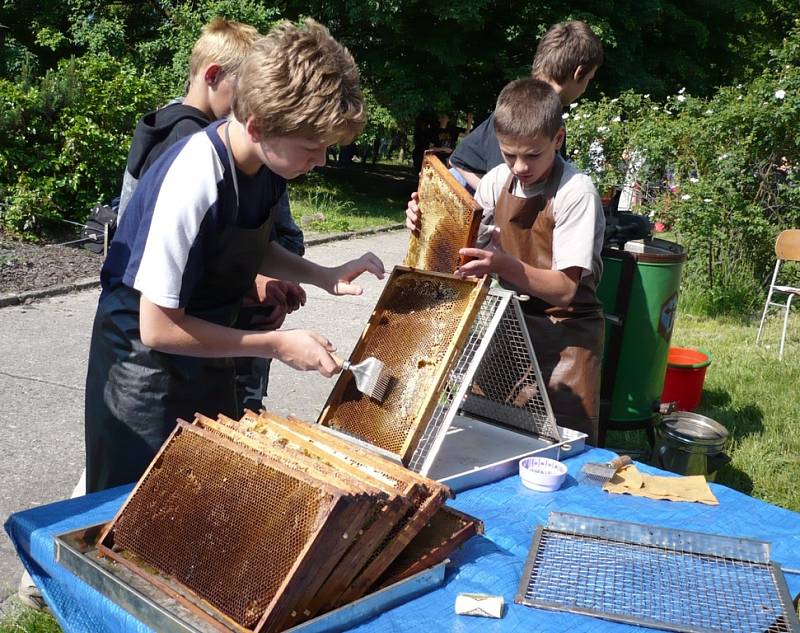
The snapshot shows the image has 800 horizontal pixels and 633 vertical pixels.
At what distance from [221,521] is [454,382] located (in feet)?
2.97

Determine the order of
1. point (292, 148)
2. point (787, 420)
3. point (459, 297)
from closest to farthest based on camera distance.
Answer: point (292, 148) → point (459, 297) → point (787, 420)

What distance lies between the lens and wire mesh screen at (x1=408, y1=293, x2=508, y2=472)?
7.39ft

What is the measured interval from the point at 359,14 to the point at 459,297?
13.5m

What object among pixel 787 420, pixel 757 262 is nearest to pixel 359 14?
pixel 757 262

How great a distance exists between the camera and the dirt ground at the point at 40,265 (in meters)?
7.57

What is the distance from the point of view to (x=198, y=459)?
179 cm

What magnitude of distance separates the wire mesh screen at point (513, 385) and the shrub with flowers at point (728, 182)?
6.54 metres

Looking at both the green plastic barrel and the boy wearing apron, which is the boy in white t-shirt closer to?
the boy wearing apron

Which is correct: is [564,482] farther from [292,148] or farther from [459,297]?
[292,148]

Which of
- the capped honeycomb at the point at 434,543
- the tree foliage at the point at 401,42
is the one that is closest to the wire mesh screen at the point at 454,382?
the capped honeycomb at the point at 434,543

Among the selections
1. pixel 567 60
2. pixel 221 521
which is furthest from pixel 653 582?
pixel 567 60

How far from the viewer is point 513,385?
2748mm

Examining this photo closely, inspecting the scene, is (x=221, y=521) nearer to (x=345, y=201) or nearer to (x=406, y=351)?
(x=406, y=351)

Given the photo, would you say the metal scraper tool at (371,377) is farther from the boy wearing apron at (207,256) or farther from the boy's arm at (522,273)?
the boy's arm at (522,273)
